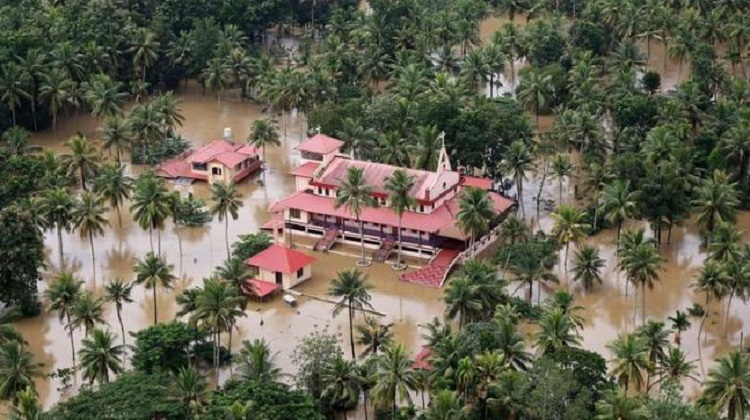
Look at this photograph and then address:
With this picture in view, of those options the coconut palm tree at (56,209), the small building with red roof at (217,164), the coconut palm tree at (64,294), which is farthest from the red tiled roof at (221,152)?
the coconut palm tree at (64,294)

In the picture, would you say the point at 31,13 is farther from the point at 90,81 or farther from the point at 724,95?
the point at 724,95

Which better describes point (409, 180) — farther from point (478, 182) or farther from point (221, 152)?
point (221, 152)

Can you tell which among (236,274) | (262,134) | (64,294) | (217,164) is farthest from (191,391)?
(262,134)

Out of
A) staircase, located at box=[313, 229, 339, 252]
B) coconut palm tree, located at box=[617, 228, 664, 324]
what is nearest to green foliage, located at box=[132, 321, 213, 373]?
staircase, located at box=[313, 229, 339, 252]

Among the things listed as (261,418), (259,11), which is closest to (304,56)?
(259,11)

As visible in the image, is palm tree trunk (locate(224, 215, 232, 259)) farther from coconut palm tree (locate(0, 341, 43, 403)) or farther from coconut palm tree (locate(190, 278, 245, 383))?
coconut palm tree (locate(0, 341, 43, 403))

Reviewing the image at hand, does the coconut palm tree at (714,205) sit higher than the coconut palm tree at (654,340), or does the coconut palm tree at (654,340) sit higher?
the coconut palm tree at (714,205)

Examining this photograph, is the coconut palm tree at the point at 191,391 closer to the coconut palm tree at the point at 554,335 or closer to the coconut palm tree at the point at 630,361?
the coconut palm tree at the point at 554,335
